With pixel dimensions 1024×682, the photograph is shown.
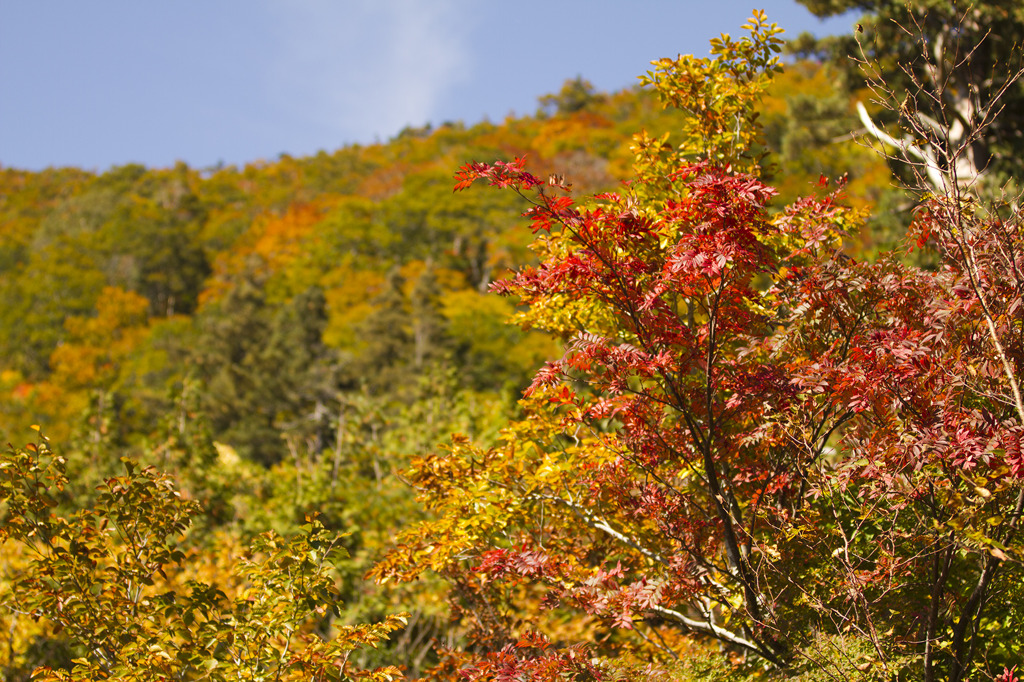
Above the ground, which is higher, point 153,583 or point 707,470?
point 707,470

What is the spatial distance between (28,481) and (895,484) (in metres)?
4.47

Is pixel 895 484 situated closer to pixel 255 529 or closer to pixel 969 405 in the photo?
pixel 969 405

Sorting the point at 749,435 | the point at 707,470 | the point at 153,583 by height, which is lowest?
the point at 153,583

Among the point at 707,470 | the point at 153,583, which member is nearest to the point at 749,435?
the point at 707,470

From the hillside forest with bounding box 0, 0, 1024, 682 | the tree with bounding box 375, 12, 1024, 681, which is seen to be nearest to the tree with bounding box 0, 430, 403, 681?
the hillside forest with bounding box 0, 0, 1024, 682

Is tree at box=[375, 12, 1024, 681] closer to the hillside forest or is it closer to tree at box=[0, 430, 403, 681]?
the hillside forest

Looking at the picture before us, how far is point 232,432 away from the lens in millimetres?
28453

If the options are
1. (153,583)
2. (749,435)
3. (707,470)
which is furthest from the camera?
(153,583)

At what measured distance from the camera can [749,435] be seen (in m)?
3.85

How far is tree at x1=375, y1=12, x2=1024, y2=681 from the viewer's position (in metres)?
3.36

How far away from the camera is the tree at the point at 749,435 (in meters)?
3.36

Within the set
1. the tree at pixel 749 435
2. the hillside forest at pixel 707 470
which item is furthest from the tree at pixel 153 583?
the tree at pixel 749 435

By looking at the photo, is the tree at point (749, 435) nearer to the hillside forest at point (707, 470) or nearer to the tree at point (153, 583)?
the hillside forest at point (707, 470)

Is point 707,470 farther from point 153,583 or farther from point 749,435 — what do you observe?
point 153,583
